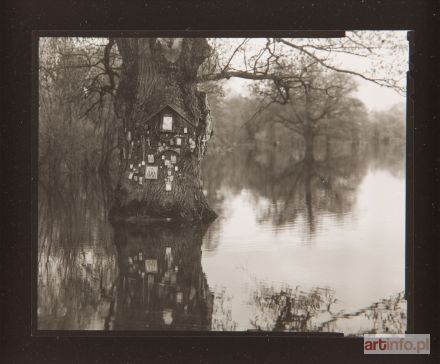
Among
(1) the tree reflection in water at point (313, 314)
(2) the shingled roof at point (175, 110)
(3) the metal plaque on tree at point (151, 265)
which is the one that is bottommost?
(1) the tree reflection in water at point (313, 314)

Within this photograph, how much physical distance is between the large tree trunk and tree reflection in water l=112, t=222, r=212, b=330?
0.11m

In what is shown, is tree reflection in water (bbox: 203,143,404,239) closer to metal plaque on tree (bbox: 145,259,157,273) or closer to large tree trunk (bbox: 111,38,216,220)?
large tree trunk (bbox: 111,38,216,220)

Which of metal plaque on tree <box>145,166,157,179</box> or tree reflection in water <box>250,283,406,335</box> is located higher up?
metal plaque on tree <box>145,166,157,179</box>

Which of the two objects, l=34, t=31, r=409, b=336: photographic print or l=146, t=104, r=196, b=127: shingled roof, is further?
l=146, t=104, r=196, b=127: shingled roof

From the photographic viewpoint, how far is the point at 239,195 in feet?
8.51

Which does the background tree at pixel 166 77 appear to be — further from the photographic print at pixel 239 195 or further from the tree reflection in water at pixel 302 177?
the tree reflection in water at pixel 302 177

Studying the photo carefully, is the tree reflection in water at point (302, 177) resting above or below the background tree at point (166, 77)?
below

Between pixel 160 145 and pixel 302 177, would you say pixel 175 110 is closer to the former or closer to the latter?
pixel 160 145

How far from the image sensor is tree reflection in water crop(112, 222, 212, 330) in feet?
8.55

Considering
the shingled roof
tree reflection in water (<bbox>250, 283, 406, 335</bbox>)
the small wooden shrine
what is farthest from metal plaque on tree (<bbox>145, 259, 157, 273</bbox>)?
the shingled roof

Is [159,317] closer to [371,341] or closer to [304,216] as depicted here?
[304,216]

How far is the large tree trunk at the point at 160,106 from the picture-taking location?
2.63 metres

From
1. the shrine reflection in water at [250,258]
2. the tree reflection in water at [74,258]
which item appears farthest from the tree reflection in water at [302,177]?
Answer: the tree reflection in water at [74,258]

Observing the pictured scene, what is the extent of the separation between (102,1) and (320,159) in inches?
50.5
